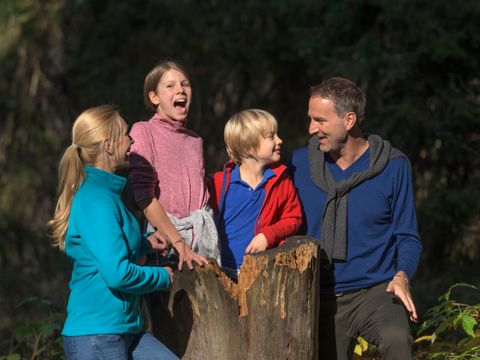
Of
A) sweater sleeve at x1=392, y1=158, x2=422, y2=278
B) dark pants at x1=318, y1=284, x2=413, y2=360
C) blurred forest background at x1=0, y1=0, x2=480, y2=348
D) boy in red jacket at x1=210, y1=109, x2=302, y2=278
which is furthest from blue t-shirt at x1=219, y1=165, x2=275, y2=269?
blurred forest background at x1=0, y1=0, x2=480, y2=348

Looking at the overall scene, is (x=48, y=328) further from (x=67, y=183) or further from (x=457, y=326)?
(x=457, y=326)

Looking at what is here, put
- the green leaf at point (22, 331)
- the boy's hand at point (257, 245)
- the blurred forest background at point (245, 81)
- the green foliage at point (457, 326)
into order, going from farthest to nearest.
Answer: the blurred forest background at point (245, 81) → the green leaf at point (22, 331) → the green foliage at point (457, 326) → the boy's hand at point (257, 245)

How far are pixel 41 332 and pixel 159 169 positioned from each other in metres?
2.10

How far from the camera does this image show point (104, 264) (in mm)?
3900

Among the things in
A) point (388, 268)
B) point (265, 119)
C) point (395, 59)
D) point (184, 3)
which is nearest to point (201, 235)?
point (265, 119)

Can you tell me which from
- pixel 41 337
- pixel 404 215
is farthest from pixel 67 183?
pixel 41 337

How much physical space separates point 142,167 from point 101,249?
0.83 meters

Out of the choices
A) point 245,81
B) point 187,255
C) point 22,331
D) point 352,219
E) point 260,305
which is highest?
point 245,81

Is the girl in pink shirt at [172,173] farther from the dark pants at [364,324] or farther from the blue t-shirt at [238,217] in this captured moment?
the dark pants at [364,324]

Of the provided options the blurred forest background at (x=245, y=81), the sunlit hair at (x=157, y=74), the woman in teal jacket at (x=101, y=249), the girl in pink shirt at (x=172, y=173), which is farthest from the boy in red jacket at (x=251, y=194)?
the blurred forest background at (x=245, y=81)

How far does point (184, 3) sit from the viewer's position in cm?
1160

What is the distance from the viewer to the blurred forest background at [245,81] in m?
8.85

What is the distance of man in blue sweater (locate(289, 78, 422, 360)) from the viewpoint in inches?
195

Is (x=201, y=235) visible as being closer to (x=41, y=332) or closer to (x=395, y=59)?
(x=41, y=332)
